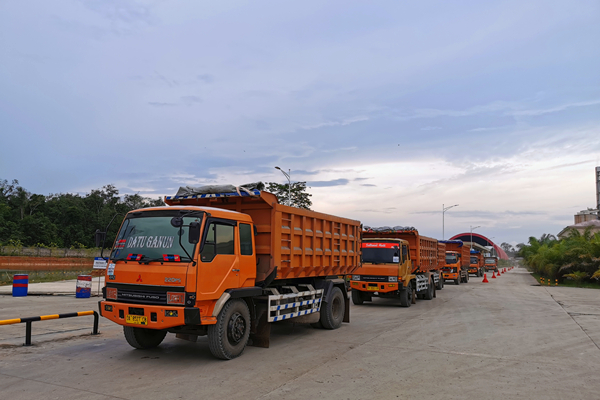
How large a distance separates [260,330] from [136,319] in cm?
254

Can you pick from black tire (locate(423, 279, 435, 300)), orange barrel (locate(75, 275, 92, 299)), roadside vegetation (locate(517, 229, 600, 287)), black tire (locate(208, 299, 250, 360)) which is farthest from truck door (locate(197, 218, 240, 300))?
roadside vegetation (locate(517, 229, 600, 287))

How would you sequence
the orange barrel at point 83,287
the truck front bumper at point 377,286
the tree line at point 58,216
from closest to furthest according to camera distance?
the truck front bumper at point 377,286, the orange barrel at point 83,287, the tree line at point 58,216

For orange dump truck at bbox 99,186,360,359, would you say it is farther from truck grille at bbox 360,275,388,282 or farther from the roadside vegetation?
the roadside vegetation

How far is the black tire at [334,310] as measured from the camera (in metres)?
11.2

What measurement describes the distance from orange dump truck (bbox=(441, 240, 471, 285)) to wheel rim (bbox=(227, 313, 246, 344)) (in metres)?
23.7

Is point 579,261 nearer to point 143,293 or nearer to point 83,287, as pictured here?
point 83,287

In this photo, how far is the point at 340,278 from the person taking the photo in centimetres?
1244

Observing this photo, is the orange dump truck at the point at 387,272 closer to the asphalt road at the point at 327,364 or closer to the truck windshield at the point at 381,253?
the truck windshield at the point at 381,253

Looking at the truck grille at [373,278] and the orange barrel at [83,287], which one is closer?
the truck grille at [373,278]

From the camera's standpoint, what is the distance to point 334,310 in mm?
11742

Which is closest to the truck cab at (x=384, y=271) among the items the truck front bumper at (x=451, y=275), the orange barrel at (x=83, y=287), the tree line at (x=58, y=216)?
the orange barrel at (x=83, y=287)

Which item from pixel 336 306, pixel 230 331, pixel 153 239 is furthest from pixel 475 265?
pixel 153 239

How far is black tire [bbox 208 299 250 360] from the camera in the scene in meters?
7.47

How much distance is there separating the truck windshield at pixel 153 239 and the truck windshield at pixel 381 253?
401 inches
